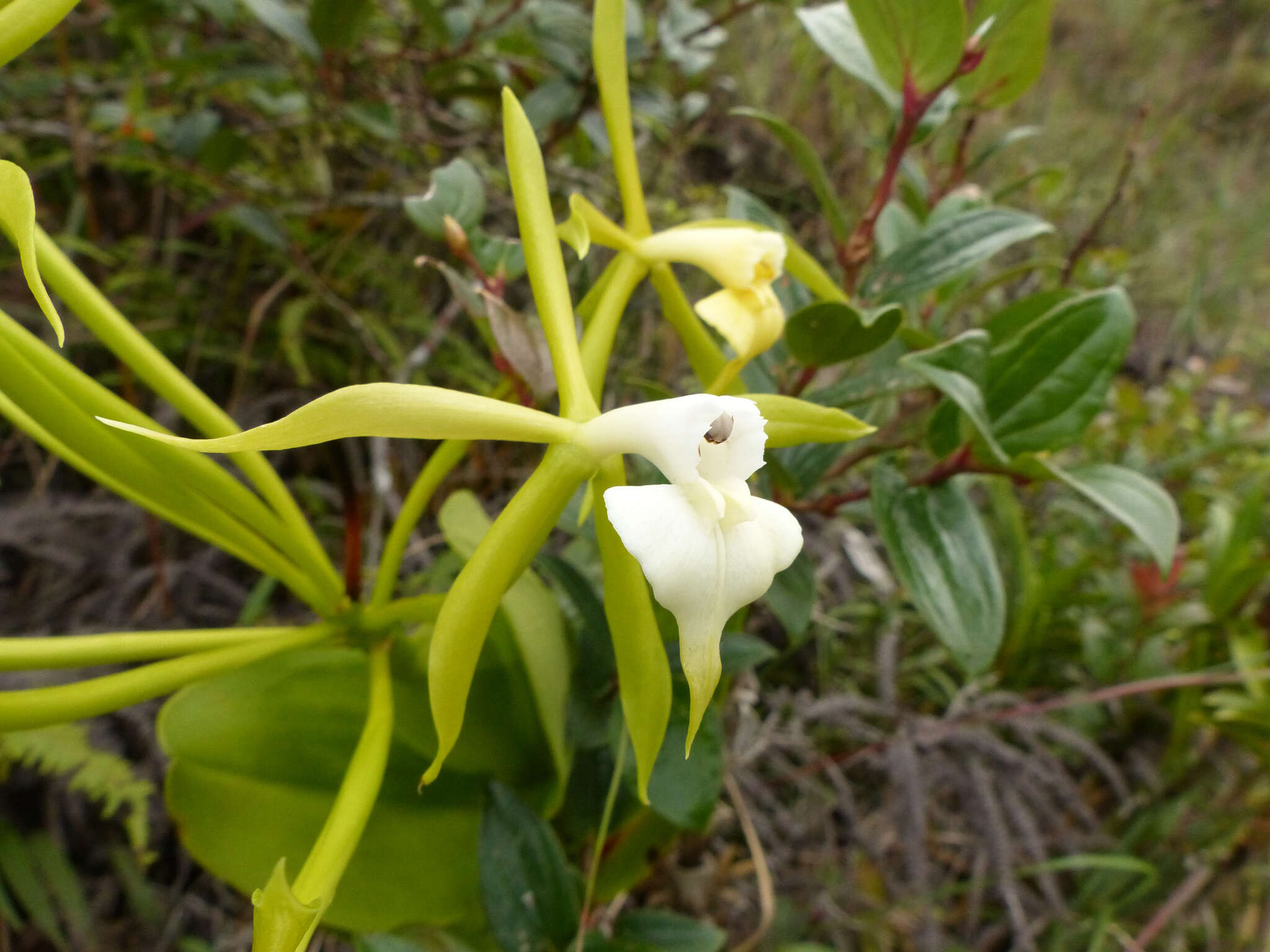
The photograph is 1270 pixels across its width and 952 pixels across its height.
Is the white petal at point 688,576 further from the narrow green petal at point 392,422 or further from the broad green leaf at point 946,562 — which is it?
the broad green leaf at point 946,562

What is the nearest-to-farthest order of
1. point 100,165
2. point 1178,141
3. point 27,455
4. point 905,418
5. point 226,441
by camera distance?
point 226,441
point 905,418
point 27,455
point 100,165
point 1178,141

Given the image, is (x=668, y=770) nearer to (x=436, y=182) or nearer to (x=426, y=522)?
(x=436, y=182)

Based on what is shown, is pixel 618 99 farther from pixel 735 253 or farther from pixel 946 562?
pixel 946 562

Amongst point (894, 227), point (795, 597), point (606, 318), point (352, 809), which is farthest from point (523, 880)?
point (894, 227)

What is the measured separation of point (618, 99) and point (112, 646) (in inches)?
18.6

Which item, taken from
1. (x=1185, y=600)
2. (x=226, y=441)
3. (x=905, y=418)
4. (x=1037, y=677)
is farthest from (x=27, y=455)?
(x=1185, y=600)

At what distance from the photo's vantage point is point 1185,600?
1.14 metres

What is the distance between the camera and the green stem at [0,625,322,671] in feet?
1.36

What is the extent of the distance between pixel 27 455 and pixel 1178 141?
3595 millimetres

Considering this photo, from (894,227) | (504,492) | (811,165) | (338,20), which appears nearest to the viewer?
(811,165)

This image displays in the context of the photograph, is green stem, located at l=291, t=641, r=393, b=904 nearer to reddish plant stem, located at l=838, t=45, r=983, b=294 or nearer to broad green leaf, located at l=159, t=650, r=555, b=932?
broad green leaf, located at l=159, t=650, r=555, b=932

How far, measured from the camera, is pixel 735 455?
0.41 meters

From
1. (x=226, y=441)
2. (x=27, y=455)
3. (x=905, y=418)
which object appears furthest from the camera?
(x=27, y=455)

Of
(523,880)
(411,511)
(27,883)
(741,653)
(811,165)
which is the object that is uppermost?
(811,165)
